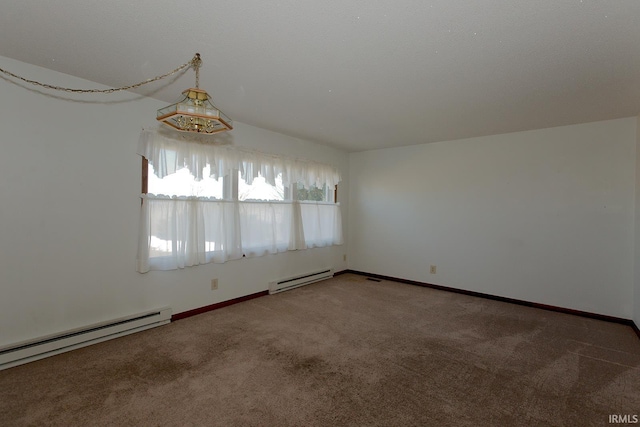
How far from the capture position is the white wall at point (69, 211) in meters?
2.29

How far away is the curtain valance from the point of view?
3.01 meters

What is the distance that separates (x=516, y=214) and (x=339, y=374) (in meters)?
3.25

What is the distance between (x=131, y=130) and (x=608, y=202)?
5.16 meters

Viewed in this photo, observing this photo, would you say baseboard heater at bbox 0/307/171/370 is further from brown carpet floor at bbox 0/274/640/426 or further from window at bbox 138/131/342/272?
window at bbox 138/131/342/272

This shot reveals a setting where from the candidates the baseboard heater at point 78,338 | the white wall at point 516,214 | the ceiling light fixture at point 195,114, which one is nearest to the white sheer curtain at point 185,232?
the baseboard heater at point 78,338

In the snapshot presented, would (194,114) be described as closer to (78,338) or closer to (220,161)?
(220,161)

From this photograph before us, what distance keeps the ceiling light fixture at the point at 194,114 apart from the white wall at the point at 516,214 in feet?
12.2

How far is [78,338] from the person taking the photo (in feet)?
8.25

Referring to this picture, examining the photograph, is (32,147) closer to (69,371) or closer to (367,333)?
(69,371)

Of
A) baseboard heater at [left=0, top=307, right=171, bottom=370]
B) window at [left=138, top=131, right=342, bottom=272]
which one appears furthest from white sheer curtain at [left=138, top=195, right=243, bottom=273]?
baseboard heater at [left=0, top=307, right=171, bottom=370]

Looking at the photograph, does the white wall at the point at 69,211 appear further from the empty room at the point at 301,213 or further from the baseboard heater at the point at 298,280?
the baseboard heater at the point at 298,280

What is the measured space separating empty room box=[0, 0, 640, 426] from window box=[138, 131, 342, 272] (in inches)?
1.0

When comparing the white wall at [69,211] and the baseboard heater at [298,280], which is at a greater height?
the white wall at [69,211]

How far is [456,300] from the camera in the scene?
408cm
